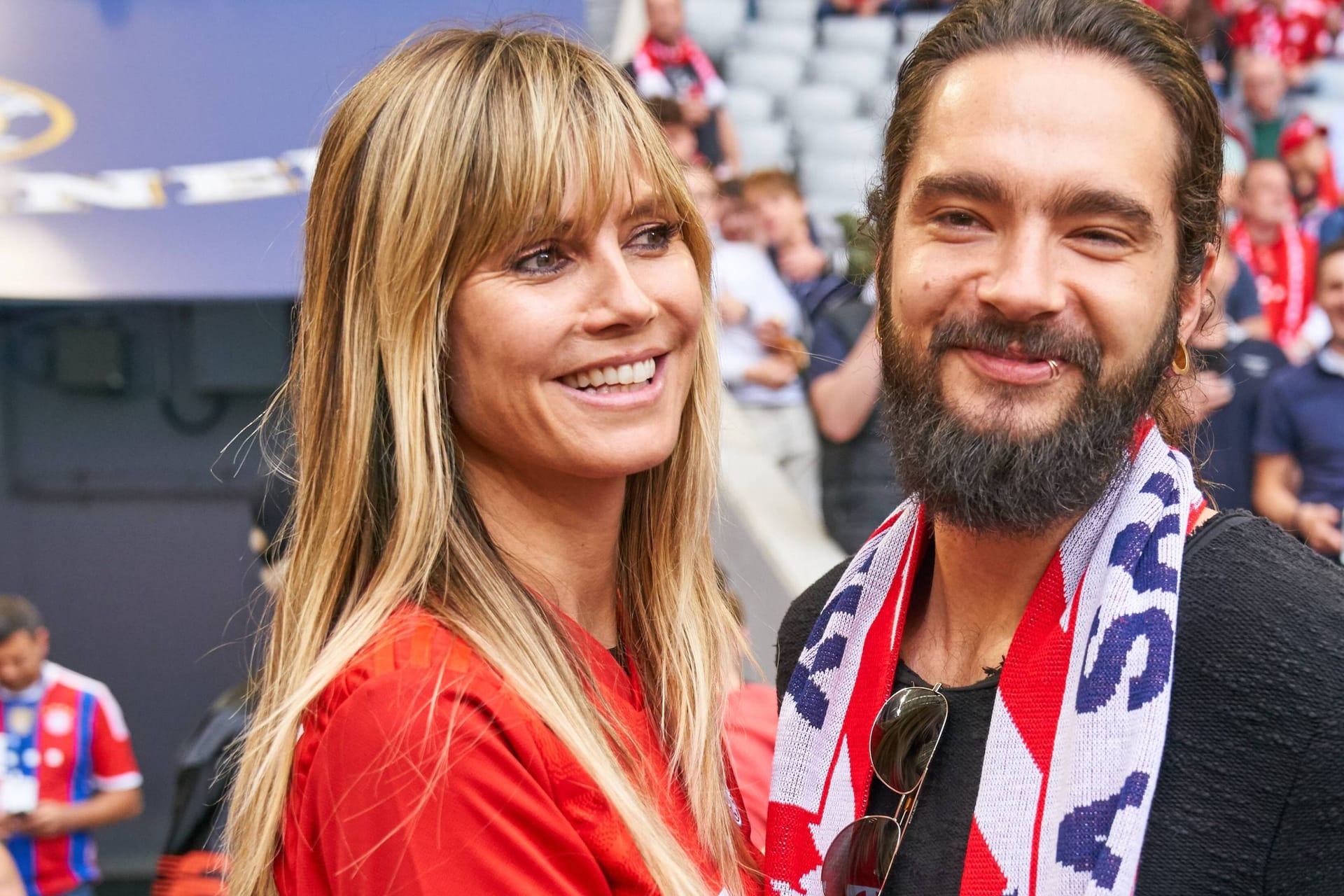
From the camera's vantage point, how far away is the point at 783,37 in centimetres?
735

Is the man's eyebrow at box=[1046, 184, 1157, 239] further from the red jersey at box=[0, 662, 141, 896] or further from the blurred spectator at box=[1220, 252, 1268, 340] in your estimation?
the red jersey at box=[0, 662, 141, 896]

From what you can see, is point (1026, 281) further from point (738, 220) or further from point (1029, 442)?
point (738, 220)

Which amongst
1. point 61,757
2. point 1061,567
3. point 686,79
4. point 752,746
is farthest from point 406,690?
point 686,79

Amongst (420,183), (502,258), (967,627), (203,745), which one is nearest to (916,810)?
(967,627)

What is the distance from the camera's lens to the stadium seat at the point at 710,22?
7047 mm

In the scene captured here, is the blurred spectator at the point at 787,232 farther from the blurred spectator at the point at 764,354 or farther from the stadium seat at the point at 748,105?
the stadium seat at the point at 748,105

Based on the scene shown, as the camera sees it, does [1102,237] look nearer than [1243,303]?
Yes

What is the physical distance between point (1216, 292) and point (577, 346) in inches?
115

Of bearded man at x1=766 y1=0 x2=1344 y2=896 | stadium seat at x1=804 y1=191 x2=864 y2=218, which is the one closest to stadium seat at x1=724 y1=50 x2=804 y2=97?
stadium seat at x1=804 y1=191 x2=864 y2=218

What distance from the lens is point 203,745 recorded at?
3035 millimetres

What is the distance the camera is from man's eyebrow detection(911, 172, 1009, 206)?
162 cm

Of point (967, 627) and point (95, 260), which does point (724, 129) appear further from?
point (967, 627)

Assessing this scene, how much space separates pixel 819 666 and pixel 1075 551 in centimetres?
43

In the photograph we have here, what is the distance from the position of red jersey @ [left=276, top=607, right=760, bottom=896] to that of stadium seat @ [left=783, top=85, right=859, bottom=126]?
6172 mm
